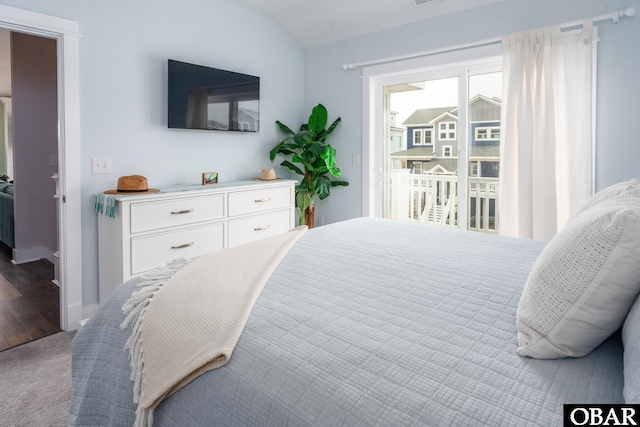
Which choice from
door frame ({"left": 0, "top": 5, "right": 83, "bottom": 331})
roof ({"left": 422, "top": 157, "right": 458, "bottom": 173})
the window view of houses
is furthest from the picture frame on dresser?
roof ({"left": 422, "top": 157, "right": 458, "bottom": 173})

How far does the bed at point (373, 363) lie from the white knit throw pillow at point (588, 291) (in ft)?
0.10

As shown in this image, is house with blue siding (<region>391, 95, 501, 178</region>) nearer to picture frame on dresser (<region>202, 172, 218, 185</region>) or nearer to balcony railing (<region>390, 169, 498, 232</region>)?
balcony railing (<region>390, 169, 498, 232</region>)

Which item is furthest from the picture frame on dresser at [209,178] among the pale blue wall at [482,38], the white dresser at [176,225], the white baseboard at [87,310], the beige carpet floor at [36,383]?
the beige carpet floor at [36,383]

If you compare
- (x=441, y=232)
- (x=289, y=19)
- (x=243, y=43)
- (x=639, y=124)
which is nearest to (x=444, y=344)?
(x=441, y=232)

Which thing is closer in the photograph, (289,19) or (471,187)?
(471,187)

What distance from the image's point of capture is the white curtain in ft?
9.36

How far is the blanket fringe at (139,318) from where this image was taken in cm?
100

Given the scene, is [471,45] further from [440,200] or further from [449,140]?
[440,200]

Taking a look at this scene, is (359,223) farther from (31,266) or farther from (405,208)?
(31,266)

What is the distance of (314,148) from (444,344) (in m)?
3.23

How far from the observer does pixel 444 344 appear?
947mm

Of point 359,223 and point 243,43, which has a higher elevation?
point 243,43

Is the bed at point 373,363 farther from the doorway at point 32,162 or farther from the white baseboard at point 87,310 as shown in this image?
the doorway at point 32,162

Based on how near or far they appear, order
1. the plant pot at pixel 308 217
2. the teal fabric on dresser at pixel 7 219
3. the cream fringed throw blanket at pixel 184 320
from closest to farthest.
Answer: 1. the cream fringed throw blanket at pixel 184 320
2. the plant pot at pixel 308 217
3. the teal fabric on dresser at pixel 7 219
